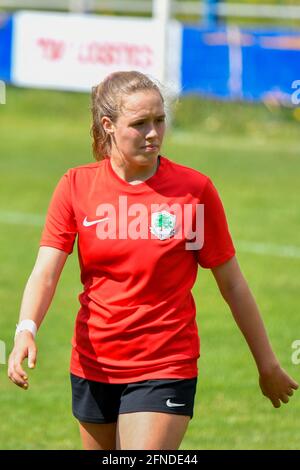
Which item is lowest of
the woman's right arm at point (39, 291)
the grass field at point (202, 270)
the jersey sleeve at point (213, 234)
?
the grass field at point (202, 270)

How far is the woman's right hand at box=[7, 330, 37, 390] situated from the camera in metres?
4.50

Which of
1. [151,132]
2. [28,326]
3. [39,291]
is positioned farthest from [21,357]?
[151,132]

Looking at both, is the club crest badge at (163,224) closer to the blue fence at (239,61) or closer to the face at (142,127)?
the face at (142,127)

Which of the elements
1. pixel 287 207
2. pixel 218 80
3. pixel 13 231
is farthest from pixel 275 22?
pixel 13 231

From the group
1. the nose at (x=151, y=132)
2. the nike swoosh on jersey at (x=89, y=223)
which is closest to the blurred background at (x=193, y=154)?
the nose at (x=151, y=132)

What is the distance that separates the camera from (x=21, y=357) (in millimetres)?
4562

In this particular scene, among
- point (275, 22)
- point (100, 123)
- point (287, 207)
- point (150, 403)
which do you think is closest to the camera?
point (150, 403)

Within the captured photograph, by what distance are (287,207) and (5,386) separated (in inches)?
307

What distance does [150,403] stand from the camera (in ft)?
15.5

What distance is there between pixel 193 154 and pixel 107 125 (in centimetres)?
1486

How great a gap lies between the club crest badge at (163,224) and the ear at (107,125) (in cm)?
42

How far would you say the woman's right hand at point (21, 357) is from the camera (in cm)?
450

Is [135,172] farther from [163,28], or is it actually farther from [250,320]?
[163,28]

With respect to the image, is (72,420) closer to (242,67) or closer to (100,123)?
(100,123)
